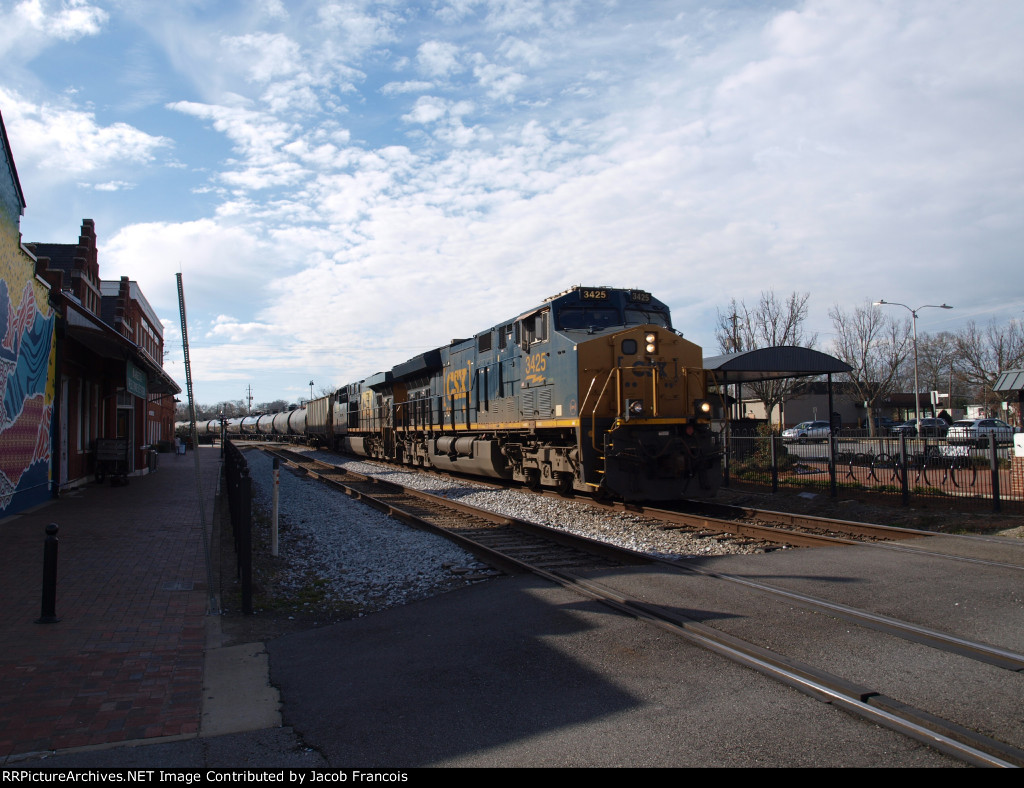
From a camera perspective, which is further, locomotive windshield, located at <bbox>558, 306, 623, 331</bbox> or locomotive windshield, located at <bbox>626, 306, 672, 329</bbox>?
locomotive windshield, located at <bbox>626, 306, 672, 329</bbox>

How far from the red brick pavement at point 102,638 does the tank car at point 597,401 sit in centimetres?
623

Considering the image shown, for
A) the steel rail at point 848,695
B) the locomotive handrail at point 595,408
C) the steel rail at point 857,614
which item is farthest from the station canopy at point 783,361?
the steel rail at point 848,695

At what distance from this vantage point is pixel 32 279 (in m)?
13.5

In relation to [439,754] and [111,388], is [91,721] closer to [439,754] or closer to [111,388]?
[439,754]

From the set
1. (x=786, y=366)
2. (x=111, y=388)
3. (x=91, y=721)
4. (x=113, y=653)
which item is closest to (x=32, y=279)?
(x=111, y=388)

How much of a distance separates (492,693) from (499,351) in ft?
37.6

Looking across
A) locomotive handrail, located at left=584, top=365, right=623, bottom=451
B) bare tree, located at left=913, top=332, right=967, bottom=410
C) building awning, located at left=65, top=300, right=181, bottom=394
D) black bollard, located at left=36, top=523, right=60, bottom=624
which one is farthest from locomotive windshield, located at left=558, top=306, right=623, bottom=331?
bare tree, located at left=913, top=332, right=967, bottom=410

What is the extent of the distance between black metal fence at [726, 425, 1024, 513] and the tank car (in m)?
3.87

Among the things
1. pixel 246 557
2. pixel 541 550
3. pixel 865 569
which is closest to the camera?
pixel 246 557

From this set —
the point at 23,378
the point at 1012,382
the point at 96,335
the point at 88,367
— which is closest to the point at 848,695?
the point at 23,378

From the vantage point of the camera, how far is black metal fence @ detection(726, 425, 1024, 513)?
39.9 ft

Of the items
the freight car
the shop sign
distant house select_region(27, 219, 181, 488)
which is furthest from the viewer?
the shop sign

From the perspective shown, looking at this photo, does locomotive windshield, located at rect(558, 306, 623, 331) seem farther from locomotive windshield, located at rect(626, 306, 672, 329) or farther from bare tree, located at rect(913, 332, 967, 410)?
bare tree, located at rect(913, 332, 967, 410)

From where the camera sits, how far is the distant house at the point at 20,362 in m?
11.7
